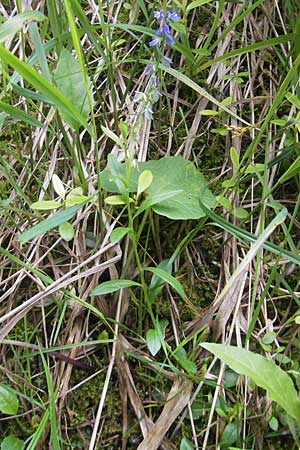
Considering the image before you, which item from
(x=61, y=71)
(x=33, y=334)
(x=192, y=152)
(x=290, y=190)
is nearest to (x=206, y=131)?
(x=192, y=152)

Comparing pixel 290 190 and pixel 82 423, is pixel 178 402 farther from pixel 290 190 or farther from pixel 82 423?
pixel 290 190

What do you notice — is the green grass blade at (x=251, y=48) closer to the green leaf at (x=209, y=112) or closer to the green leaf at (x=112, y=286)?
the green leaf at (x=209, y=112)

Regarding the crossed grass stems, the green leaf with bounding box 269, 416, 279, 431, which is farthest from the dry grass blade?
the green leaf with bounding box 269, 416, 279, 431

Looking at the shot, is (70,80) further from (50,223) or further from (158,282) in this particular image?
(158,282)

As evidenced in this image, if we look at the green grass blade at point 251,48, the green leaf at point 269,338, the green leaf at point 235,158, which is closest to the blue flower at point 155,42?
the green grass blade at point 251,48

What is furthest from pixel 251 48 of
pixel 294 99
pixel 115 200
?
pixel 115 200

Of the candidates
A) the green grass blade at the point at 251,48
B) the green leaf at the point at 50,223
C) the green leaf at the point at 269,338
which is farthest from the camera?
the green grass blade at the point at 251,48
